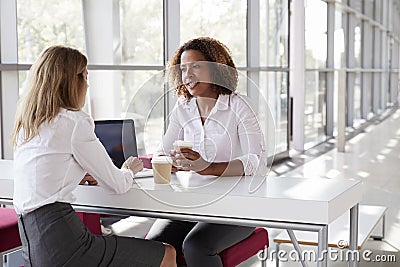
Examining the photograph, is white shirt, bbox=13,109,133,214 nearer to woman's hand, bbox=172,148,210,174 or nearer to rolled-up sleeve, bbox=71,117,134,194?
rolled-up sleeve, bbox=71,117,134,194

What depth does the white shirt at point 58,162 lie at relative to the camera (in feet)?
7.67

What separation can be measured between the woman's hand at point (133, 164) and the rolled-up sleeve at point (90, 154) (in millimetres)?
152

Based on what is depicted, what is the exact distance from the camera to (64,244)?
89.9 inches

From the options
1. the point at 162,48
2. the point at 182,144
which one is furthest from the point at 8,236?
the point at 162,48

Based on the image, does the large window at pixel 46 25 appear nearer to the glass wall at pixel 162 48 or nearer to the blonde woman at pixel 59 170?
the glass wall at pixel 162 48

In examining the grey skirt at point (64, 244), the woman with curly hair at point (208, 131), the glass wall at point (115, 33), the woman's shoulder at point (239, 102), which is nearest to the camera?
the grey skirt at point (64, 244)

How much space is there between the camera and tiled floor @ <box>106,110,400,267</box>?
14.4 ft

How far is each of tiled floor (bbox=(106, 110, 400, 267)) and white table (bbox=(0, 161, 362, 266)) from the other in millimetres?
1421

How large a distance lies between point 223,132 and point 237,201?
0.57 meters

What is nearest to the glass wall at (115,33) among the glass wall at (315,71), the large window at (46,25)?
the large window at (46,25)

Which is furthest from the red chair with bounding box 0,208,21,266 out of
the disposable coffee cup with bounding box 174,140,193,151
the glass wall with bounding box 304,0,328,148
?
the glass wall with bounding box 304,0,328,148

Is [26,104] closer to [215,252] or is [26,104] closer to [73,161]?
[73,161]

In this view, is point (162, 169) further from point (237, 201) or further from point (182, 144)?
point (237, 201)

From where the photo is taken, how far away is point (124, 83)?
5855 mm
